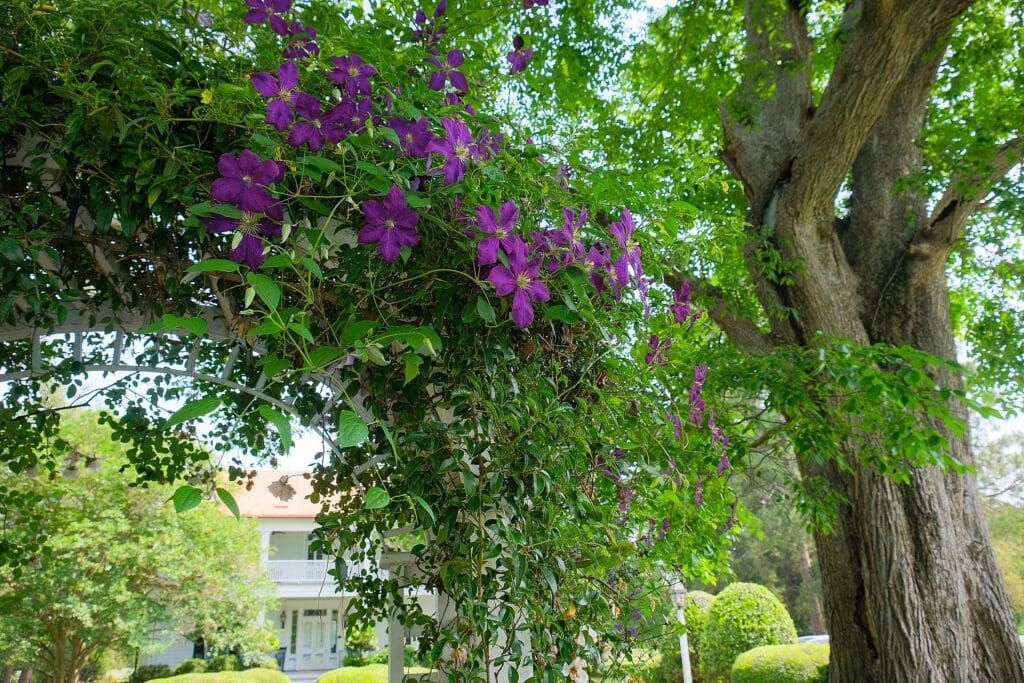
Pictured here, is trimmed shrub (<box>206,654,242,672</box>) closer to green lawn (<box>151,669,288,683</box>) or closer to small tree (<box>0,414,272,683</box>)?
small tree (<box>0,414,272,683</box>)

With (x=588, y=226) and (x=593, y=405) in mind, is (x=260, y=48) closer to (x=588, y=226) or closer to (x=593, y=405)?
(x=588, y=226)

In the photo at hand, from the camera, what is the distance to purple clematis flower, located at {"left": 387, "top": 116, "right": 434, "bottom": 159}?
114 centimetres

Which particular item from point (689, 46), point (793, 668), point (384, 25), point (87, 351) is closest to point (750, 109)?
point (689, 46)

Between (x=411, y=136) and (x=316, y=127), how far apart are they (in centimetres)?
15

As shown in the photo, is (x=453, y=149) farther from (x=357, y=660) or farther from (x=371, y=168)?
(x=357, y=660)

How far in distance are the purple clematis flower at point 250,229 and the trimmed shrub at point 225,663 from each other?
46.7ft

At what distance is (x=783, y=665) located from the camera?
22.0 feet

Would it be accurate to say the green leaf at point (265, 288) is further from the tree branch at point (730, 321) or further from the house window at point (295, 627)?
the house window at point (295, 627)

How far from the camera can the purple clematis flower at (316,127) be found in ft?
3.60

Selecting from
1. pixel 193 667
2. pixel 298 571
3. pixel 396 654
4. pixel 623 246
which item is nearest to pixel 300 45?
pixel 623 246

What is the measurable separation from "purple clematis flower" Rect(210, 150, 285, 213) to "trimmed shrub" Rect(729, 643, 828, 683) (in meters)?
6.85

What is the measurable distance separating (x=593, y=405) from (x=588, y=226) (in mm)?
358

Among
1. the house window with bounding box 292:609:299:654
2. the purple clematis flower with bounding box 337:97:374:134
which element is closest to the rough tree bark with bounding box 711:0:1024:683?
the purple clematis flower with bounding box 337:97:374:134

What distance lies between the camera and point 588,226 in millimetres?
1312
